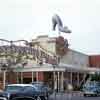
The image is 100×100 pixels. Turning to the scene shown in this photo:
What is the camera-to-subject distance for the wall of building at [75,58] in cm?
7012

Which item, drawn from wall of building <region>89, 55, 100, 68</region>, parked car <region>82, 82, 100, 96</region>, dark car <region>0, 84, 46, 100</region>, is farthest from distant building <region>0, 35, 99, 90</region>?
dark car <region>0, 84, 46, 100</region>

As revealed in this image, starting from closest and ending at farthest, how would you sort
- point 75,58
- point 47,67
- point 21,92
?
point 21,92
point 47,67
point 75,58

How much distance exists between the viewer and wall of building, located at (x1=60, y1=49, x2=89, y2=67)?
2761 inches

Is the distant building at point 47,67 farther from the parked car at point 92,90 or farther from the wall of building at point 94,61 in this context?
the wall of building at point 94,61

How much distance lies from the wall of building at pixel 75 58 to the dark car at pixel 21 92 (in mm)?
36665

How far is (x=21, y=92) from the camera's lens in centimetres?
2858

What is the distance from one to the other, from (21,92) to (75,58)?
4822 centimetres

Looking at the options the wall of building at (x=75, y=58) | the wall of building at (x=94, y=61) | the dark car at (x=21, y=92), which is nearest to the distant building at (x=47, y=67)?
the wall of building at (x=75, y=58)

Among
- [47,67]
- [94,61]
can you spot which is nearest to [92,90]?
[47,67]

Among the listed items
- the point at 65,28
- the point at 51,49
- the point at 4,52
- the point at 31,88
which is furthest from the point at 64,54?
the point at 31,88

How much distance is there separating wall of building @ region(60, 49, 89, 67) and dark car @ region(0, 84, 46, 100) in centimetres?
3666

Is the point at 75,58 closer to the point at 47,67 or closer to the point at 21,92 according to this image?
the point at 47,67

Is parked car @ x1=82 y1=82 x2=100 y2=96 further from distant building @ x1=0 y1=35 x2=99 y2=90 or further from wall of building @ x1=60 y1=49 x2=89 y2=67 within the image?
wall of building @ x1=60 y1=49 x2=89 y2=67

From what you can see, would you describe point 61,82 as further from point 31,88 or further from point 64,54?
point 31,88
